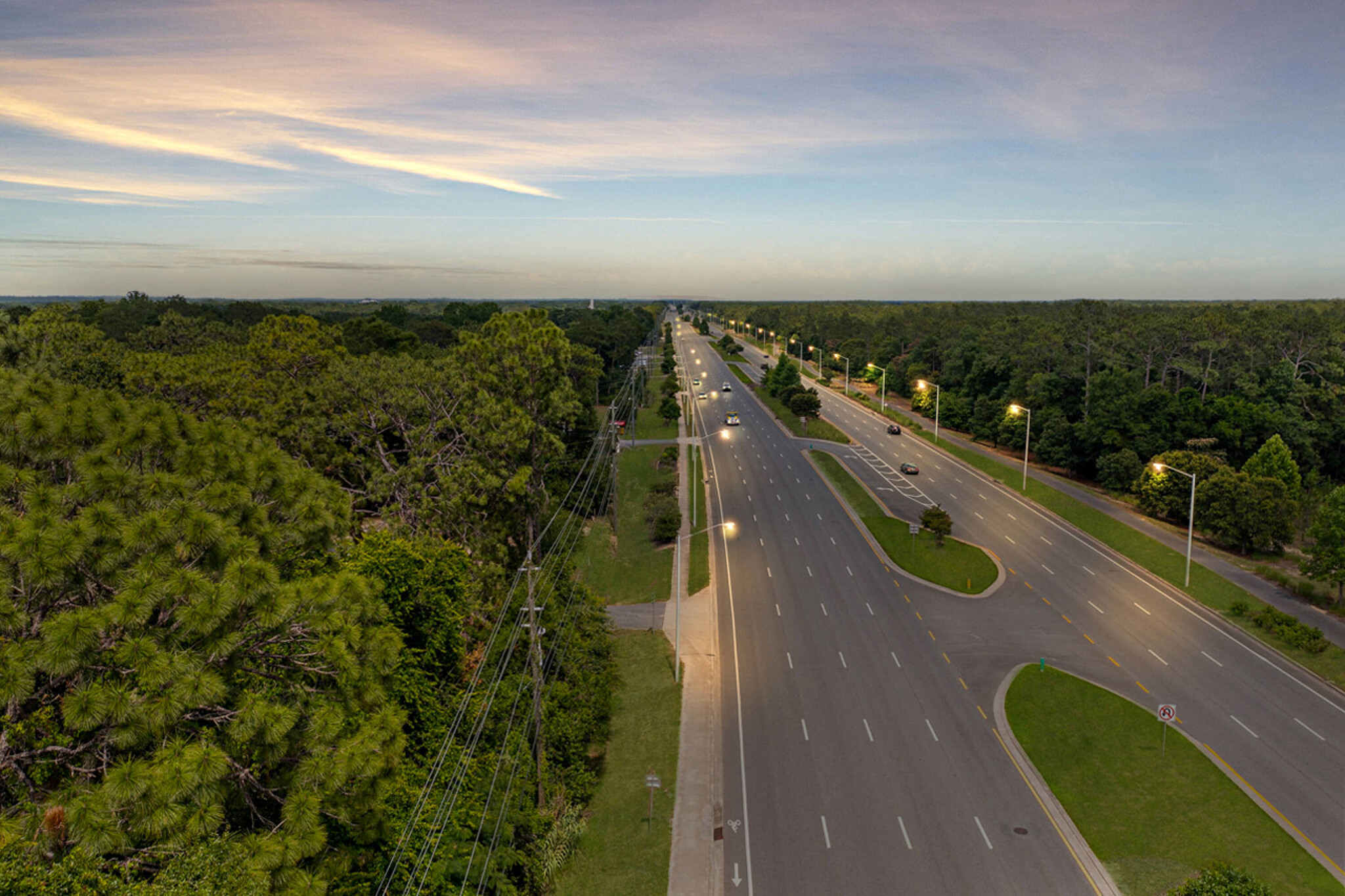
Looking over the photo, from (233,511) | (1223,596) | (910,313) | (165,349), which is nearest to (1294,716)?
(1223,596)

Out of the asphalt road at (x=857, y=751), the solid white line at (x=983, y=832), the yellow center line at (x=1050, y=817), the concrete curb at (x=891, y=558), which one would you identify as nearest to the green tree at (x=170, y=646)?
the asphalt road at (x=857, y=751)

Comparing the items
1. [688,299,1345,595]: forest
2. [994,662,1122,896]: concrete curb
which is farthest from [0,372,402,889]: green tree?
[688,299,1345,595]: forest

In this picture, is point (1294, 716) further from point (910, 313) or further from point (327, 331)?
point (910, 313)

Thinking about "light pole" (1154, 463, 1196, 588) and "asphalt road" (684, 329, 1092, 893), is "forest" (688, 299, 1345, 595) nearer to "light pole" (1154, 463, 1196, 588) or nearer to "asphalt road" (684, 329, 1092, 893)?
"light pole" (1154, 463, 1196, 588)

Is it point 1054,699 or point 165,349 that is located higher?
point 165,349

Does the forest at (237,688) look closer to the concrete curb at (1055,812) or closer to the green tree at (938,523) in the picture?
the concrete curb at (1055,812)

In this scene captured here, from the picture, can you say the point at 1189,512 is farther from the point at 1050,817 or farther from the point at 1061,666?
the point at 1050,817
